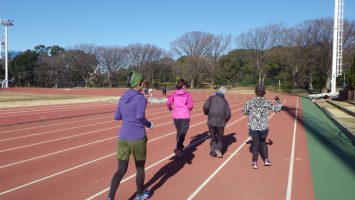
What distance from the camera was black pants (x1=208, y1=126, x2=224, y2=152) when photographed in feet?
26.7

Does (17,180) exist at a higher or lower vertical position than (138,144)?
lower

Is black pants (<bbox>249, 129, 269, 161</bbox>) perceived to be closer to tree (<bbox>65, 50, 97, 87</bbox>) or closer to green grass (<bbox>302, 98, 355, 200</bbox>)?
green grass (<bbox>302, 98, 355, 200</bbox>)

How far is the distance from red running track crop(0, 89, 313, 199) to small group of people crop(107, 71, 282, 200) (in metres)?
0.47

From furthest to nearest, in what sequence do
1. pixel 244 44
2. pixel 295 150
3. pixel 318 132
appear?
pixel 244 44 < pixel 318 132 < pixel 295 150

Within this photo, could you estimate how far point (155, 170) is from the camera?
23.2 ft

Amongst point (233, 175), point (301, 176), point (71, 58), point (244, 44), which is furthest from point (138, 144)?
point (71, 58)

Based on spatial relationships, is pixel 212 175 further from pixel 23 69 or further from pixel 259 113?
pixel 23 69

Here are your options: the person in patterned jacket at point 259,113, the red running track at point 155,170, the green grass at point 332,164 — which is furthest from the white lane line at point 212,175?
the green grass at point 332,164

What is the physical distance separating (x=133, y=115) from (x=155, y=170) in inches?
100

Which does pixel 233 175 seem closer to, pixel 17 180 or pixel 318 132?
pixel 17 180


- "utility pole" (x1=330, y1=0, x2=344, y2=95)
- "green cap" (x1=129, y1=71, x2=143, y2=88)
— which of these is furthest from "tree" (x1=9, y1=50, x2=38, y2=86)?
"green cap" (x1=129, y1=71, x2=143, y2=88)

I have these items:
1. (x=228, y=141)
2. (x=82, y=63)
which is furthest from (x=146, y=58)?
(x=228, y=141)

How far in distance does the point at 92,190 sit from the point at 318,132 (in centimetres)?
933

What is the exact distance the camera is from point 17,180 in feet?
20.7
